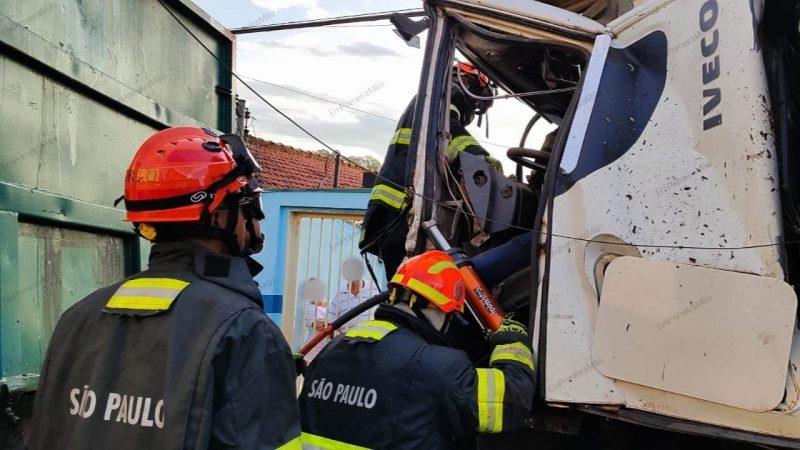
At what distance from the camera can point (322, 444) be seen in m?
2.38

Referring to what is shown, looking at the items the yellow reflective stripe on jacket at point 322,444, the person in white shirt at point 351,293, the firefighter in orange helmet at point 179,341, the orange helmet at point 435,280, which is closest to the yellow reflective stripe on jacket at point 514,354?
the orange helmet at point 435,280

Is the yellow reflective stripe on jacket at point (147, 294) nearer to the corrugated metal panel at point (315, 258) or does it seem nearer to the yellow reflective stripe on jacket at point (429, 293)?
the yellow reflective stripe on jacket at point (429, 293)

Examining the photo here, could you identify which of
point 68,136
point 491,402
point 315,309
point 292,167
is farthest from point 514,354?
point 292,167

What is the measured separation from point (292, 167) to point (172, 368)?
1102 cm

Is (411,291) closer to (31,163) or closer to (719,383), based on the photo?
(719,383)

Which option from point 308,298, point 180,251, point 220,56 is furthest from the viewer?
point 308,298

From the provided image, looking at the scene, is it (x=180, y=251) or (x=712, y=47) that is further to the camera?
(x=712, y=47)

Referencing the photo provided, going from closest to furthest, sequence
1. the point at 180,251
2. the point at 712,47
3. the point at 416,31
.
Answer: the point at 180,251, the point at 712,47, the point at 416,31

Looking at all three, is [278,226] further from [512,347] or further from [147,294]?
[147,294]

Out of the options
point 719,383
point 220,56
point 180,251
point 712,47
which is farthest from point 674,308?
point 220,56

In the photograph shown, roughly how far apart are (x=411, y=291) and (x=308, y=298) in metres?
4.25

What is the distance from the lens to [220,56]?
339 cm

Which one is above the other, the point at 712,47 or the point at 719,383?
the point at 712,47

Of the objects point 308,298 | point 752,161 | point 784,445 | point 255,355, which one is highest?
point 752,161
